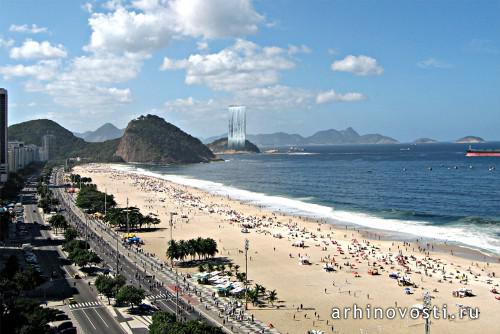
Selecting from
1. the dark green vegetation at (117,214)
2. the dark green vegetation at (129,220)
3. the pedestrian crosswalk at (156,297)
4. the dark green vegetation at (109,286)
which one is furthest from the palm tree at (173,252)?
the dark green vegetation at (129,220)

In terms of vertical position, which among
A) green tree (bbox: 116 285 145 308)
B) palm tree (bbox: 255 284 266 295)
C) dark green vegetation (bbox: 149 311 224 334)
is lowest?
palm tree (bbox: 255 284 266 295)

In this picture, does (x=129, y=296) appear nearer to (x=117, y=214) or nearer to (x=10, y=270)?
(x=10, y=270)

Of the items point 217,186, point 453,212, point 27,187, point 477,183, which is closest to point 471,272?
point 453,212

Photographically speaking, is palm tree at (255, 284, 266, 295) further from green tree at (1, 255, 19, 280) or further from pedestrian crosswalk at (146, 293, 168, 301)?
green tree at (1, 255, 19, 280)

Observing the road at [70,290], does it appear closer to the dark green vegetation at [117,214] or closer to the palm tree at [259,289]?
the dark green vegetation at [117,214]

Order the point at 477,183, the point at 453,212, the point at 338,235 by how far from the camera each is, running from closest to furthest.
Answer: the point at 338,235
the point at 453,212
the point at 477,183

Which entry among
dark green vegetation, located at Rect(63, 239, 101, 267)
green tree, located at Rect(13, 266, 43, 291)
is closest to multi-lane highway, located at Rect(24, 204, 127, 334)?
dark green vegetation, located at Rect(63, 239, 101, 267)

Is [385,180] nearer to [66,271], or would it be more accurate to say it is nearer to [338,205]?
[338,205]
